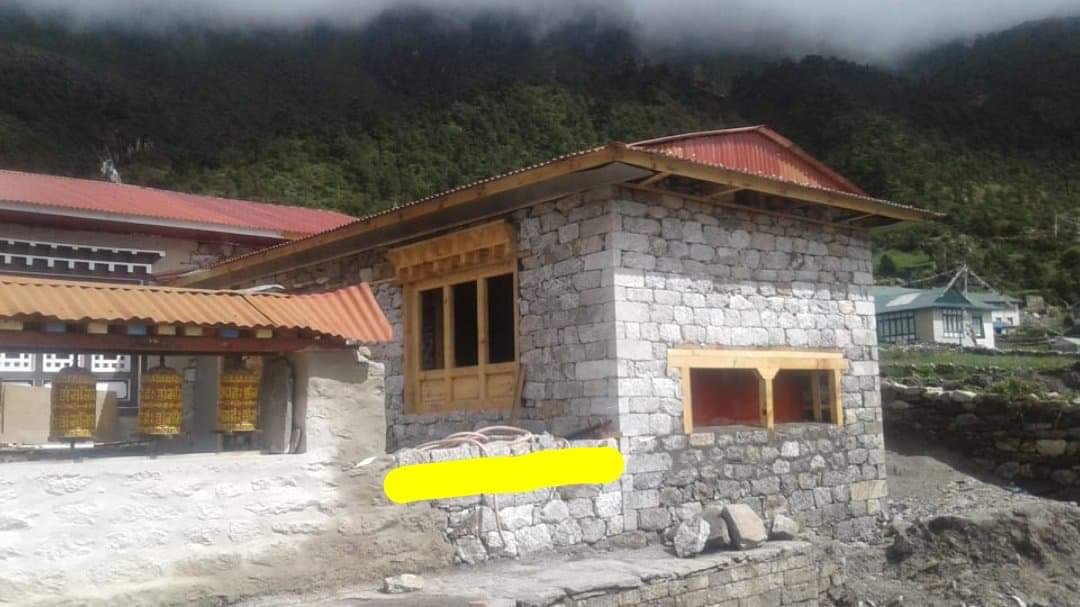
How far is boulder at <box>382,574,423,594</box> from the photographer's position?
7055 millimetres

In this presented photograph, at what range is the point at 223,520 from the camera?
21.9 feet

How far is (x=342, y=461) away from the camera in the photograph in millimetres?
7336

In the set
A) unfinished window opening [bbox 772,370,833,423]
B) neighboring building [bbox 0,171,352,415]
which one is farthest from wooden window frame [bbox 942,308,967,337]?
neighboring building [bbox 0,171,352,415]

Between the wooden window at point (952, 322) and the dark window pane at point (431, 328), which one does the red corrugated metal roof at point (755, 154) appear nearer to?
the dark window pane at point (431, 328)

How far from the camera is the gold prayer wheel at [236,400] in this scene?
7.14 meters

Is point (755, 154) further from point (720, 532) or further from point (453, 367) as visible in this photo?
point (720, 532)

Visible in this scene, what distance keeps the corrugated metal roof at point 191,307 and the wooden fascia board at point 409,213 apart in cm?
247

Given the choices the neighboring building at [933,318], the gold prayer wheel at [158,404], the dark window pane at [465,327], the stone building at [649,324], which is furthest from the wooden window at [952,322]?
the gold prayer wheel at [158,404]

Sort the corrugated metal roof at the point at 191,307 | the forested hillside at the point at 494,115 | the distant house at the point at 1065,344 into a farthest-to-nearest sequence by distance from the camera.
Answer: the forested hillside at the point at 494,115
the distant house at the point at 1065,344
the corrugated metal roof at the point at 191,307

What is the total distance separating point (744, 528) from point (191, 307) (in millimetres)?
5221

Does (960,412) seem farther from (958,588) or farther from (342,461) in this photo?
(342,461)

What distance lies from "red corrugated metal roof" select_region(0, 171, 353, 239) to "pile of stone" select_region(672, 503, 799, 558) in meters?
9.18

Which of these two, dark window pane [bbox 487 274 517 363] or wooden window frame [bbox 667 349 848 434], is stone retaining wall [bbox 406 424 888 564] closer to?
wooden window frame [bbox 667 349 848 434]

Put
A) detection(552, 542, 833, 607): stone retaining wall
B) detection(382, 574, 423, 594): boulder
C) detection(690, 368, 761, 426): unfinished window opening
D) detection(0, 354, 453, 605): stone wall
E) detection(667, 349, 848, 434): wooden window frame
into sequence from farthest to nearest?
detection(690, 368, 761, 426): unfinished window opening < detection(667, 349, 848, 434): wooden window frame < detection(552, 542, 833, 607): stone retaining wall < detection(382, 574, 423, 594): boulder < detection(0, 354, 453, 605): stone wall
